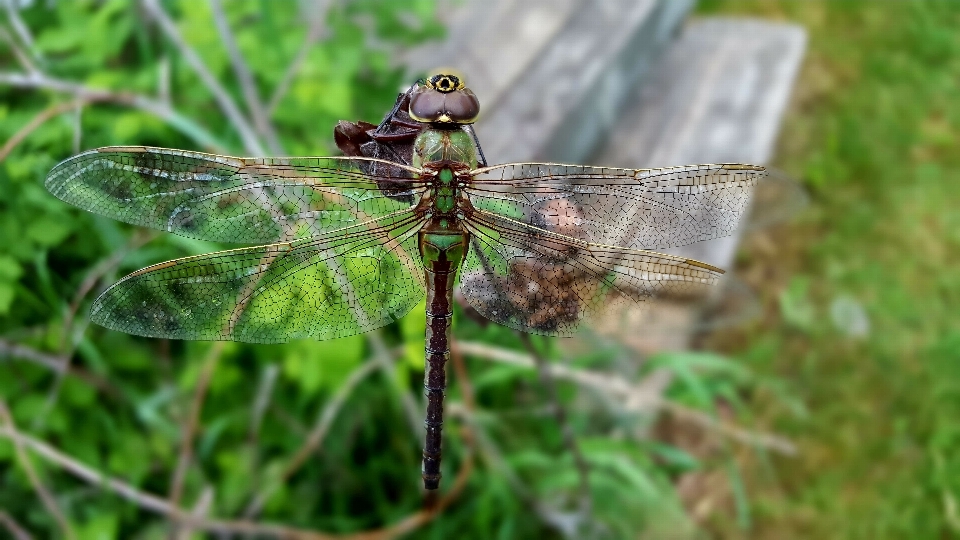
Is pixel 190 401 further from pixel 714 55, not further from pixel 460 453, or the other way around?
pixel 714 55

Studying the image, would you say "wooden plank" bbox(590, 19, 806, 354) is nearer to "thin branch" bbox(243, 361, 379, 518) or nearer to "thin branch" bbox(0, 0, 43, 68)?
"thin branch" bbox(243, 361, 379, 518)

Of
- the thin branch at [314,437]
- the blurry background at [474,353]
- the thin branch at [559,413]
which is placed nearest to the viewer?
the thin branch at [559,413]

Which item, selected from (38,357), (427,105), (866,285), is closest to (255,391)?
(38,357)

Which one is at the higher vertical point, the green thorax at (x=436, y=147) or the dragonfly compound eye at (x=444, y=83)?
the dragonfly compound eye at (x=444, y=83)

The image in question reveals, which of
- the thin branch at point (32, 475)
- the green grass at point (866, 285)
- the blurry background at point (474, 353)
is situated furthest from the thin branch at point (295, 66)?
the green grass at point (866, 285)

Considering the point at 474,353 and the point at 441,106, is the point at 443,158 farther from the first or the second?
the point at 474,353

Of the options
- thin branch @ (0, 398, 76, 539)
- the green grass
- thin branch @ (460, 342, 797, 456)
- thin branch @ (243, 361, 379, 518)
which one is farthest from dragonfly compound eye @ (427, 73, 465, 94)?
the green grass

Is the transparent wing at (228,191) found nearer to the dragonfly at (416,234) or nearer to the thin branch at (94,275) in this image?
the dragonfly at (416,234)

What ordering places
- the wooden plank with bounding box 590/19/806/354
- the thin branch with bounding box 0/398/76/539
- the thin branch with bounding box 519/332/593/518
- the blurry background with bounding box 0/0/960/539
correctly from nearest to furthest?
the thin branch with bounding box 519/332/593/518 < the thin branch with bounding box 0/398/76/539 < the blurry background with bounding box 0/0/960/539 < the wooden plank with bounding box 590/19/806/354
